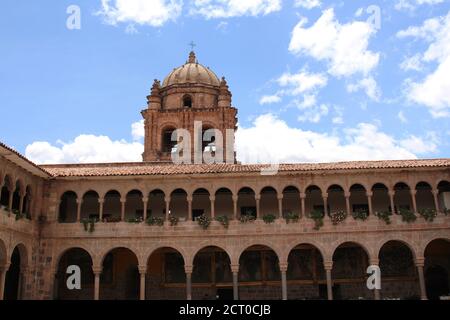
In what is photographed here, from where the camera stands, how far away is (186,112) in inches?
1404

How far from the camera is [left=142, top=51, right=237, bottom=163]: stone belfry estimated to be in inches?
1396

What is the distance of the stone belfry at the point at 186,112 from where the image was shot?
116 ft

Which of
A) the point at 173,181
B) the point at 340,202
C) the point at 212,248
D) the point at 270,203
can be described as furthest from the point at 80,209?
the point at 340,202

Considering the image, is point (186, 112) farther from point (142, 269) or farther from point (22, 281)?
point (22, 281)

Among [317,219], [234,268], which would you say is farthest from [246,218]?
[317,219]

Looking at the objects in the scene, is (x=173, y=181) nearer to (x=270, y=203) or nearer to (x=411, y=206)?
(x=270, y=203)

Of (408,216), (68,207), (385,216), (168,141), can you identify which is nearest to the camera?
(408,216)

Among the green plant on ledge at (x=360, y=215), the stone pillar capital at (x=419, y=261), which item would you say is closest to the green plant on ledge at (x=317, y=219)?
the green plant on ledge at (x=360, y=215)

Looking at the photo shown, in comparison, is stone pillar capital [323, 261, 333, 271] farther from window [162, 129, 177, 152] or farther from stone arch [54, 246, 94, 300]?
window [162, 129, 177, 152]
